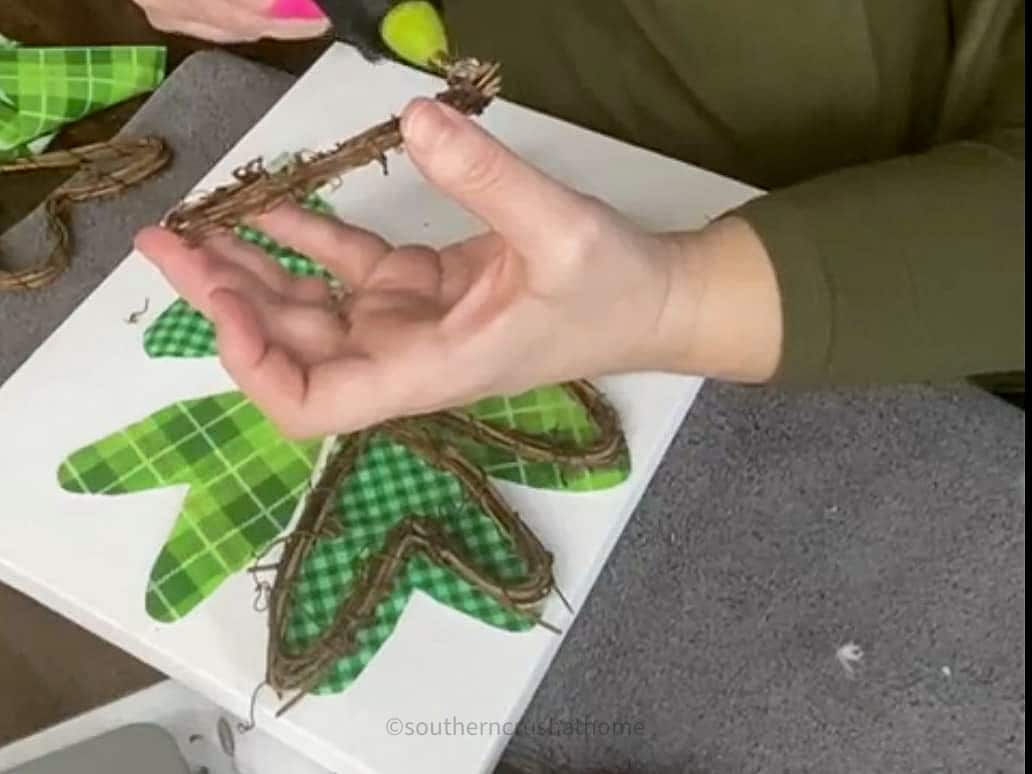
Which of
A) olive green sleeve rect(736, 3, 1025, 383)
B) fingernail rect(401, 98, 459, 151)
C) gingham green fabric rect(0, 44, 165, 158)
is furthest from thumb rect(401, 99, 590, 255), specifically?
gingham green fabric rect(0, 44, 165, 158)

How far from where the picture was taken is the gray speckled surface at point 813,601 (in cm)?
60

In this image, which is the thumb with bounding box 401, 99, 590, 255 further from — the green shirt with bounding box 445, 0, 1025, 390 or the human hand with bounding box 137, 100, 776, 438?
the green shirt with bounding box 445, 0, 1025, 390

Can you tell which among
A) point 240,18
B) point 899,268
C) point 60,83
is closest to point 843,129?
point 899,268

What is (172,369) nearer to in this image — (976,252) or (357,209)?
(357,209)

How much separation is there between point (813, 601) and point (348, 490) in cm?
18

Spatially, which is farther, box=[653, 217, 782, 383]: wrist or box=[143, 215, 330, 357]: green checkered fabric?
box=[143, 215, 330, 357]: green checkered fabric

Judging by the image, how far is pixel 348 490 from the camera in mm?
625

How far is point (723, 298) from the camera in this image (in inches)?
22.2

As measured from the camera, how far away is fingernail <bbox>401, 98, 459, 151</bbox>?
A: 47 centimetres

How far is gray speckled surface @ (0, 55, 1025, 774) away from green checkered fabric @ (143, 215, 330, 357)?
6.7 inches

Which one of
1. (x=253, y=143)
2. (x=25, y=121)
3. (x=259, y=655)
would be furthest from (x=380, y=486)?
(x=25, y=121)

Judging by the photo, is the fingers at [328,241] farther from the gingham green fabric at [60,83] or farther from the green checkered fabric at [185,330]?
the gingham green fabric at [60,83]

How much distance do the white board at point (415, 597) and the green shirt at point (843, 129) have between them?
0.11ft

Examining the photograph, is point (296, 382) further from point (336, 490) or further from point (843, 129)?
point (843, 129)
